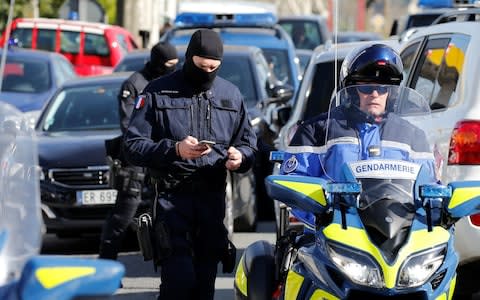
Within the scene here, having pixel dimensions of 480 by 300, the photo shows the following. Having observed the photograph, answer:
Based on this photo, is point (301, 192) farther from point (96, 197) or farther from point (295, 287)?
point (96, 197)

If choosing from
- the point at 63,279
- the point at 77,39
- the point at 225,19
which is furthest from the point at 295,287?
the point at 77,39

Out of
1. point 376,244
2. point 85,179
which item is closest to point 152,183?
point 376,244

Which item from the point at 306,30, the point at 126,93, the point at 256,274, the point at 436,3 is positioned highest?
the point at 256,274

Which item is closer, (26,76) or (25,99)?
(25,99)

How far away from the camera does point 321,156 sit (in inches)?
242

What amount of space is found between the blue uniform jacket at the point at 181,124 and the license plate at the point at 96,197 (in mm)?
4896

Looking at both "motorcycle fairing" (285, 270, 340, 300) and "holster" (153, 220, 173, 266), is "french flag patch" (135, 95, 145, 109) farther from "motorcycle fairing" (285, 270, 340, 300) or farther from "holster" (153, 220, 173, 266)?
"motorcycle fairing" (285, 270, 340, 300)

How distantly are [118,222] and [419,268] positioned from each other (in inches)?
216

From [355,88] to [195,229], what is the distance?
130 cm

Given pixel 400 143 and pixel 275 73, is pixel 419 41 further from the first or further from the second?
pixel 275 73

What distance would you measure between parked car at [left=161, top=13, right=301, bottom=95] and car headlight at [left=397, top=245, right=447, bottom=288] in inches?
494

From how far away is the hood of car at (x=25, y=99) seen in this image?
63.7 ft

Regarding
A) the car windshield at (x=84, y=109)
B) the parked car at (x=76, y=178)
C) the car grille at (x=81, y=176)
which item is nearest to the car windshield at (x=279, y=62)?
the car windshield at (x=84, y=109)

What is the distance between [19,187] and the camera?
4.41m
